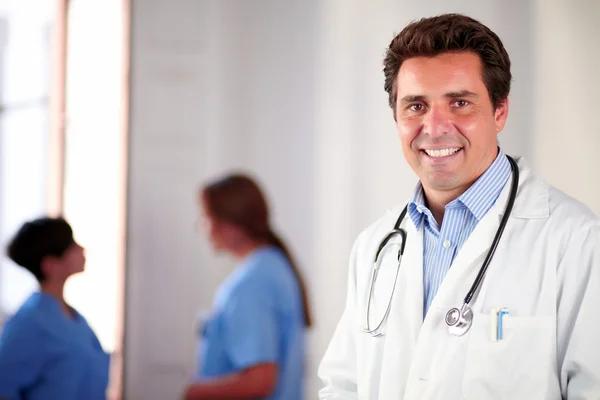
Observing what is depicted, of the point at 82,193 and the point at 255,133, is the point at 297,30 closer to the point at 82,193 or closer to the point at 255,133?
the point at 255,133

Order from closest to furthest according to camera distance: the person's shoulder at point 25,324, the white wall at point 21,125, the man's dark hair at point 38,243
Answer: the person's shoulder at point 25,324 → the man's dark hair at point 38,243 → the white wall at point 21,125

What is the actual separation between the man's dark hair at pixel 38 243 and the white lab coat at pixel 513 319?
127 cm

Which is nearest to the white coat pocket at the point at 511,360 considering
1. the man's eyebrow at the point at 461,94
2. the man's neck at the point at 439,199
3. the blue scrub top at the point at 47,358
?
the man's neck at the point at 439,199

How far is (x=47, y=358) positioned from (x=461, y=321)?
1.33 m

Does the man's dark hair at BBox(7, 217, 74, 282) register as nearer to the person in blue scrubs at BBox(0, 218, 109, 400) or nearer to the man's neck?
the person in blue scrubs at BBox(0, 218, 109, 400)

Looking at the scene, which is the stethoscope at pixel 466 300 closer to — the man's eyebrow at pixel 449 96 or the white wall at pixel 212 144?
the man's eyebrow at pixel 449 96

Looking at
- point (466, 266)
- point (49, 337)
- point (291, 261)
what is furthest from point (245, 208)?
point (466, 266)

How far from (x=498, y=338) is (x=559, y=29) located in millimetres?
1163

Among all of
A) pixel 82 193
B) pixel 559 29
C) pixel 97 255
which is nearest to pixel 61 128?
pixel 82 193

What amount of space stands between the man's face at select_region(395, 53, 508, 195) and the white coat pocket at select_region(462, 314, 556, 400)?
255mm

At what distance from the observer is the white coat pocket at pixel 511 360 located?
102 cm

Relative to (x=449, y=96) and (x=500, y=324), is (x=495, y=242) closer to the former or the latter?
(x=500, y=324)

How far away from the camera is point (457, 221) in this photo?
46.3 inches

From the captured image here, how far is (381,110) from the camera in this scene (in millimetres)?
2486
